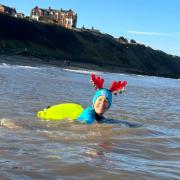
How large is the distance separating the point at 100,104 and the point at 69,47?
65.9 metres

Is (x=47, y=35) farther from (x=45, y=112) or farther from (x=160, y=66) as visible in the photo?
(x=45, y=112)

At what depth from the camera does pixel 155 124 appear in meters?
10.2

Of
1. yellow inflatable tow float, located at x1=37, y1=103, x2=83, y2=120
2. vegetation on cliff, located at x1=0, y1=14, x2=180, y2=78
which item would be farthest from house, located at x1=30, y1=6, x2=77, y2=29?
yellow inflatable tow float, located at x1=37, y1=103, x2=83, y2=120

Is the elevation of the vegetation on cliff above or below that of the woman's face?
above

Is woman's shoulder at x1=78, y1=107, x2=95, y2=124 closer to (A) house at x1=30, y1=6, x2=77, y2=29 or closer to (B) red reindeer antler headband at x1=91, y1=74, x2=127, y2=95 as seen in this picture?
(B) red reindeer antler headband at x1=91, y1=74, x2=127, y2=95

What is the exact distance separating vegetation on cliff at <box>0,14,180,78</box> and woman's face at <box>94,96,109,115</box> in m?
37.4

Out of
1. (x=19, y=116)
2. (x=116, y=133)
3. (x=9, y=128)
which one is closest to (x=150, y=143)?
(x=116, y=133)

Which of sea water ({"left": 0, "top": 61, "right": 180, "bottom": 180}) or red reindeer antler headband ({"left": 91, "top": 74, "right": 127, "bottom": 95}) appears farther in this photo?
red reindeer antler headband ({"left": 91, "top": 74, "right": 127, "bottom": 95})

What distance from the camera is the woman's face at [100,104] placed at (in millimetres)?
8844

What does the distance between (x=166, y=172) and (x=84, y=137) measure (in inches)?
87.3

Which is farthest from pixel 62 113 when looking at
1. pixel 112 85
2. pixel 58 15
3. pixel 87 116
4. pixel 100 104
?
pixel 58 15

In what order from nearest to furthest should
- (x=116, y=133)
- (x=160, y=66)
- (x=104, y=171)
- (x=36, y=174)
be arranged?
(x=36, y=174)
(x=104, y=171)
(x=116, y=133)
(x=160, y=66)

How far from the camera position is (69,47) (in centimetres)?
7444

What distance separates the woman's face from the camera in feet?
29.0
